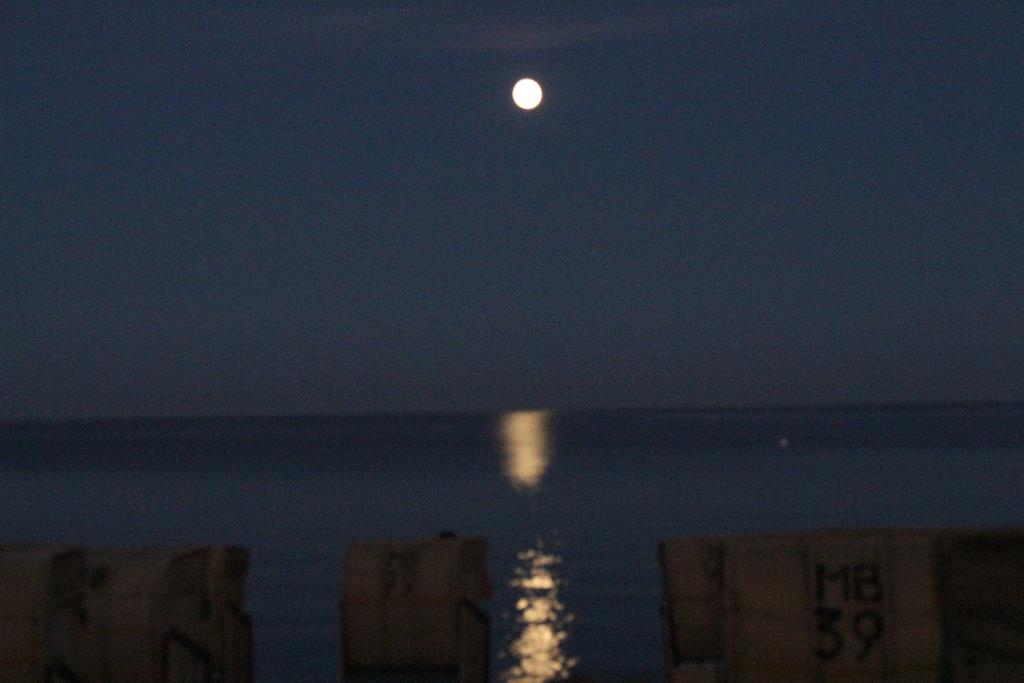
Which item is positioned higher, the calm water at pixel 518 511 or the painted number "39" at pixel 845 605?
the calm water at pixel 518 511

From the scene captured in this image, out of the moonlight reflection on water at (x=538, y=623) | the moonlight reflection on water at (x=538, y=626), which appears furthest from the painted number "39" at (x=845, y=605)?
the moonlight reflection on water at (x=538, y=623)

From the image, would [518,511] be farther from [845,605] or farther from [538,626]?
[845,605]

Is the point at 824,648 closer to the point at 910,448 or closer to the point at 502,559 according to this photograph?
the point at 502,559

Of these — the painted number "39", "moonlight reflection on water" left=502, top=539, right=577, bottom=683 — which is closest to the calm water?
"moonlight reflection on water" left=502, top=539, right=577, bottom=683

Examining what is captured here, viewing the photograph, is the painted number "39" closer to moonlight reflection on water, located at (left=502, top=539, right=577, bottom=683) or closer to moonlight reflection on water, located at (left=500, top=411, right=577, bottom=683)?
moonlight reflection on water, located at (left=502, top=539, right=577, bottom=683)

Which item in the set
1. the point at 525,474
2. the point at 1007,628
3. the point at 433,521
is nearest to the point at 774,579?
the point at 1007,628

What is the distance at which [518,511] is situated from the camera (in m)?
102

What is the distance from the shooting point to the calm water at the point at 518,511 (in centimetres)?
4953

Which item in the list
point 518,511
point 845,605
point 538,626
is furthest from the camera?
point 518,511

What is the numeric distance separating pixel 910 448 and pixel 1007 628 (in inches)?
7734

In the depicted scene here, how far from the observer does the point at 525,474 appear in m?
150

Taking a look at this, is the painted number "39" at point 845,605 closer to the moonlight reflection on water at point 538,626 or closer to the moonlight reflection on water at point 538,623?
the moonlight reflection on water at point 538,626

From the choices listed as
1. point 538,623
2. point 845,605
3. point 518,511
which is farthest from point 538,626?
point 518,511

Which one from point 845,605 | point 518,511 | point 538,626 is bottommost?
point 845,605
